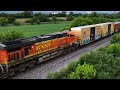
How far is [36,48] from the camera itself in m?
20.8

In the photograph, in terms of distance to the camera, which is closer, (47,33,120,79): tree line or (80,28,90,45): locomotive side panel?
(47,33,120,79): tree line

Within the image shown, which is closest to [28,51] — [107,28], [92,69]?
[92,69]

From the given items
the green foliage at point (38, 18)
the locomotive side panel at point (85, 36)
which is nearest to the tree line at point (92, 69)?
the locomotive side panel at point (85, 36)

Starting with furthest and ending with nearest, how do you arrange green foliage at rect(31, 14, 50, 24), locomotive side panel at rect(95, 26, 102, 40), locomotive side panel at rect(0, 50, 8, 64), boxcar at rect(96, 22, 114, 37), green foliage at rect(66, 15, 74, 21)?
green foliage at rect(66, 15, 74, 21)
green foliage at rect(31, 14, 50, 24)
boxcar at rect(96, 22, 114, 37)
locomotive side panel at rect(95, 26, 102, 40)
locomotive side panel at rect(0, 50, 8, 64)

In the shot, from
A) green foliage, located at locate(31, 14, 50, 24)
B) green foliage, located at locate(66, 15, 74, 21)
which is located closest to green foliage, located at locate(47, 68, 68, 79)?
green foliage, located at locate(31, 14, 50, 24)

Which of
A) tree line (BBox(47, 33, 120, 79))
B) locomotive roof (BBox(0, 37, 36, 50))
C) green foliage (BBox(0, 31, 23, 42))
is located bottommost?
green foliage (BBox(0, 31, 23, 42))

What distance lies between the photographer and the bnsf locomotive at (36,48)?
16.8 metres

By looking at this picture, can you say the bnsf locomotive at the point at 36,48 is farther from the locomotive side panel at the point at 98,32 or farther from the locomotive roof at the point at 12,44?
the locomotive side panel at the point at 98,32

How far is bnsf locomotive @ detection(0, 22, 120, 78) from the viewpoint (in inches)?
660

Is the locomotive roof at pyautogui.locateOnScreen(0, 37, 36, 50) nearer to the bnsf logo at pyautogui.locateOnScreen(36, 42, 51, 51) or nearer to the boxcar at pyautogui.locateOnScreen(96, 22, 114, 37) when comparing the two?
the bnsf logo at pyautogui.locateOnScreen(36, 42, 51, 51)

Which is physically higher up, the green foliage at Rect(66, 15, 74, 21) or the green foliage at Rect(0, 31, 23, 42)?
the green foliage at Rect(66, 15, 74, 21)

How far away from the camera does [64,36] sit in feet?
89.9
